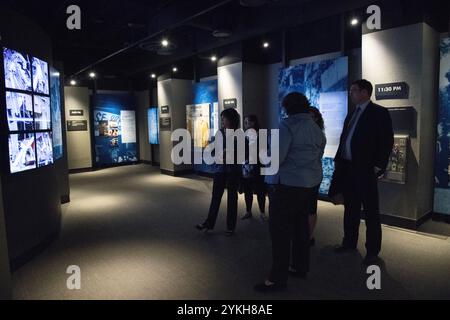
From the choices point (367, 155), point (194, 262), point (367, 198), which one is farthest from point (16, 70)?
point (367, 198)

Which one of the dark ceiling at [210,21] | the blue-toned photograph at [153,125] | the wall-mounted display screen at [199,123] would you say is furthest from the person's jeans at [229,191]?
the blue-toned photograph at [153,125]

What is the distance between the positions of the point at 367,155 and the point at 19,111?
383cm

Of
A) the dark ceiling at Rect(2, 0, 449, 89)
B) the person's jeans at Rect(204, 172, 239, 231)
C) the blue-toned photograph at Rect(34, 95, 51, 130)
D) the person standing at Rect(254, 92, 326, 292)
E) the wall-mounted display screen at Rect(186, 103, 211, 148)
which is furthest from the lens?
the wall-mounted display screen at Rect(186, 103, 211, 148)

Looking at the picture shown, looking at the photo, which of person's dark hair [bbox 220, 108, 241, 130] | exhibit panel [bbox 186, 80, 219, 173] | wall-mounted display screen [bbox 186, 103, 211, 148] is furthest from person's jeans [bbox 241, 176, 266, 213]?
wall-mounted display screen [bbox 186, 103, 211, 148]

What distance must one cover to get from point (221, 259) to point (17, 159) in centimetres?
252

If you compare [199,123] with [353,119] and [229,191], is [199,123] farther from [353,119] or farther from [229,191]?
[353,119]

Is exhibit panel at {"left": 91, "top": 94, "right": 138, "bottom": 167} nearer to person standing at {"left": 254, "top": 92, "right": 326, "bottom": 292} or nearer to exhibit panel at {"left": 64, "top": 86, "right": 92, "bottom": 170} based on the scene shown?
exhibit panel at {"left": 64, "top": 86, "right": 92, "bottom": 170}

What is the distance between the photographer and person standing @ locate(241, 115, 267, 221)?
485cm

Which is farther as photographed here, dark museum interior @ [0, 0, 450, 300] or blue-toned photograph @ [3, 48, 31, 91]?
blue-toned photograph @ [3, 48, 31, 91]

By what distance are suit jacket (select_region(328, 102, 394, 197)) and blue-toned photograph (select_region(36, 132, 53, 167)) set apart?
372 centimetres

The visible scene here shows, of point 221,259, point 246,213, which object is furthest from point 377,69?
point 221,259
